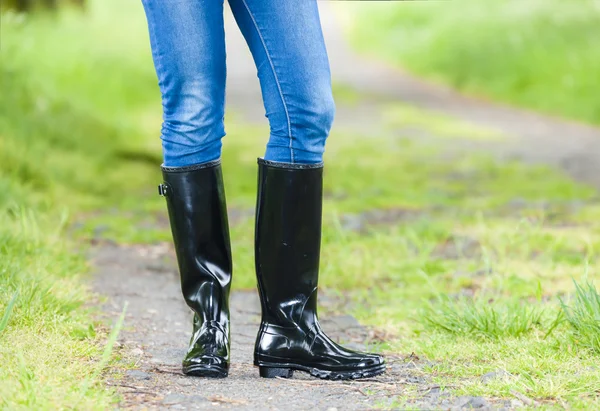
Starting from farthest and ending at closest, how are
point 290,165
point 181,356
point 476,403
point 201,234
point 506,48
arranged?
point 506,48 < point 181,356 < point 201,234 < point 290,165 < point 476,403

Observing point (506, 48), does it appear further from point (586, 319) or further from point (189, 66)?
point (189, 66)

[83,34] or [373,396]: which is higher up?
[83,34]

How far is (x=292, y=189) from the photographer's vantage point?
7.37 ft

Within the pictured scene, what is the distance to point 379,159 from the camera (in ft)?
20.9

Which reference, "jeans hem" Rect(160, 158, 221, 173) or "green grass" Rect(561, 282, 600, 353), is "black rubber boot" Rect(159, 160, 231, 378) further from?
"green grass" Rect(561, 282, 600, 353)

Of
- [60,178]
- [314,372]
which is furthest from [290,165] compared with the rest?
[60,178]

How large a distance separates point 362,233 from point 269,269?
190 cm

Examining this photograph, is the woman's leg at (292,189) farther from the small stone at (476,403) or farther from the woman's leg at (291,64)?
the small stone at (476,403)

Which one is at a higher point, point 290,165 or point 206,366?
point 290,165

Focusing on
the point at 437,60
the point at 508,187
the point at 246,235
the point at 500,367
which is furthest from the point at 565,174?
the point at 437,60

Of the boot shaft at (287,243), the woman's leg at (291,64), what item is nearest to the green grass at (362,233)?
the boot shaft at (287,243)

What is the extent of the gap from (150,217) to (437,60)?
8193 mm

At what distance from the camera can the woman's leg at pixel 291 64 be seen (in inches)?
82.4

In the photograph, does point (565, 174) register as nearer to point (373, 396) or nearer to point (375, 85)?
point (373, 396)
